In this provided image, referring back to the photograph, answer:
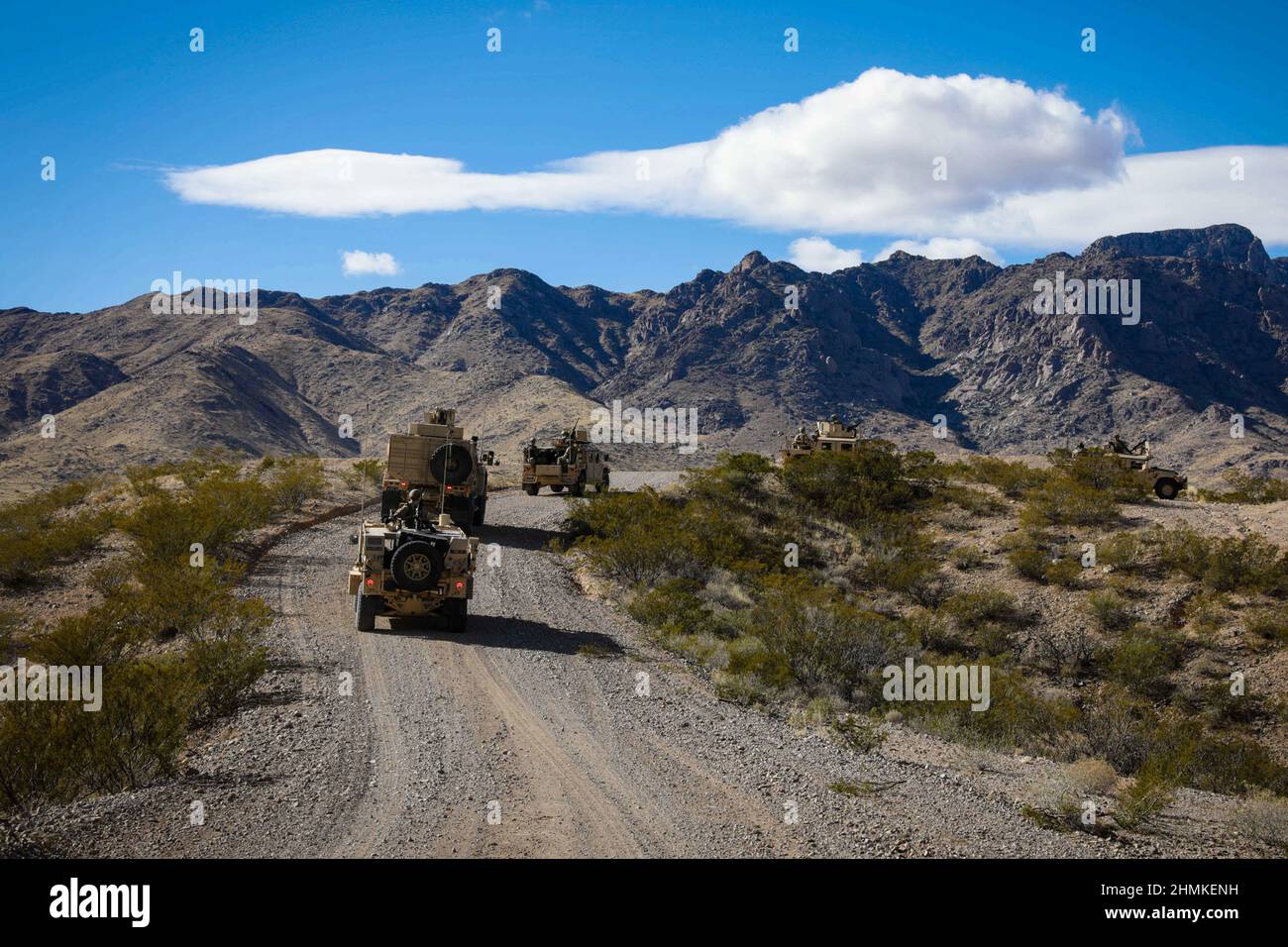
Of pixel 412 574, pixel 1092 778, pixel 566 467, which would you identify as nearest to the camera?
pixel 1092 778

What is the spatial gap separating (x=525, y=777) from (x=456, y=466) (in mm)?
12862

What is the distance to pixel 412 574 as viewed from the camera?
1370 cm

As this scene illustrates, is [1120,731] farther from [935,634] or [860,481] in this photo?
[860,481]

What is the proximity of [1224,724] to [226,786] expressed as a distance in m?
16.2

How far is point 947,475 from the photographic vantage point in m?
30.7

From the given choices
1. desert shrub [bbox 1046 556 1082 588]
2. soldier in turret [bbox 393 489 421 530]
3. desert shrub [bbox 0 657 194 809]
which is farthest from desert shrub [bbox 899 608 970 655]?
desert shrub [bbox 0 657 194 809]

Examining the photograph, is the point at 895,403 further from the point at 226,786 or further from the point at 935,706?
the point at 226,786

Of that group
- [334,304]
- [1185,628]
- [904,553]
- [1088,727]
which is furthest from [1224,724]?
[334,304]

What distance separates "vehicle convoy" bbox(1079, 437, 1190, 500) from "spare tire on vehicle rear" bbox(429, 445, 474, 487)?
20133 millimetres

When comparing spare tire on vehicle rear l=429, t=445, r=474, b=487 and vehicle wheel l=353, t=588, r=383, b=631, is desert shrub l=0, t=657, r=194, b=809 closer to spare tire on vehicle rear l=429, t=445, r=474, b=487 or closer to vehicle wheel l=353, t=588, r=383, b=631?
vehicle wheel l=353, t=588, r=383, b=631

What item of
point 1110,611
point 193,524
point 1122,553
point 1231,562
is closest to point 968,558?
Result: point 1122,553

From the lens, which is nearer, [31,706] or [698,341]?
[31,706]

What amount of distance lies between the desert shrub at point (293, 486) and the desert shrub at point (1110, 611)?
839 inches

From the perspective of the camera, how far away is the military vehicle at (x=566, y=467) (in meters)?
32.3
